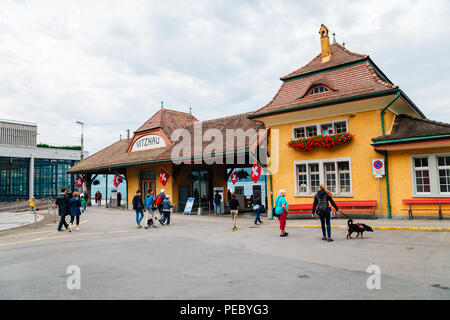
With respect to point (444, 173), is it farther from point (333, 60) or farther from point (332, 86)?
point (333, 60)

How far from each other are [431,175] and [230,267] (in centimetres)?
1098

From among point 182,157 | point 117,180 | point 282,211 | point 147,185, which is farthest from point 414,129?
point 117,180

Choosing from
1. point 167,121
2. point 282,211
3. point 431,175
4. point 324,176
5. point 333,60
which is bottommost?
point 282,211

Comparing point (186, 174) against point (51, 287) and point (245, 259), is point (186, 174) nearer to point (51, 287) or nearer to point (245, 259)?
point (245, 259)

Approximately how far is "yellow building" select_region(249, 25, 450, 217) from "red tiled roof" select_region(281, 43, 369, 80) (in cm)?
6

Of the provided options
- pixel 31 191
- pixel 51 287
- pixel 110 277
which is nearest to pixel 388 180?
pixel 110 277

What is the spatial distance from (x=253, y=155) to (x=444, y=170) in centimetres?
837

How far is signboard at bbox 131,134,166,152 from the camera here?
967 inches

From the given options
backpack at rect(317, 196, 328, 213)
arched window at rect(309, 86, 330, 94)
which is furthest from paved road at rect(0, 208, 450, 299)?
arched window at rect(309, 86, 330, 94)

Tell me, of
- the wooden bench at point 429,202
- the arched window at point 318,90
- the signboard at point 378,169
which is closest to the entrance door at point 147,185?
the arched window at point 318,90

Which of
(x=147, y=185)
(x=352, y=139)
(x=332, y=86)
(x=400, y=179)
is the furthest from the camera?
(x=147, y=185)

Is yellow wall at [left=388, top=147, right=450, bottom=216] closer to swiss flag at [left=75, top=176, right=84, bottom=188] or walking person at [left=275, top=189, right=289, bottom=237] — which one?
walking person at [left=275, top=189, right=289, bottom=237]

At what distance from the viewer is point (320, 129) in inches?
632
